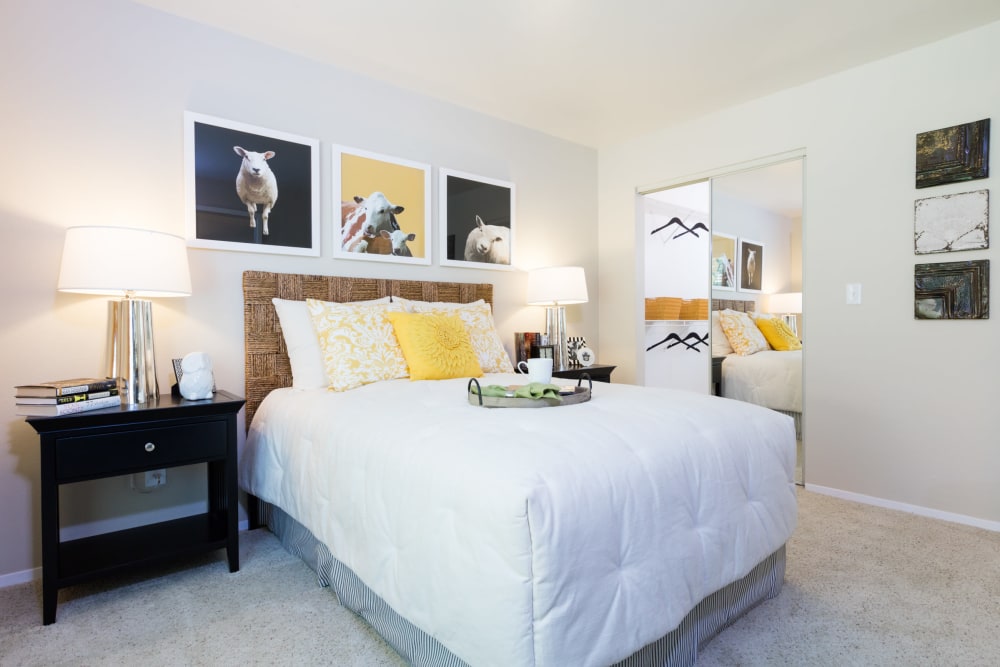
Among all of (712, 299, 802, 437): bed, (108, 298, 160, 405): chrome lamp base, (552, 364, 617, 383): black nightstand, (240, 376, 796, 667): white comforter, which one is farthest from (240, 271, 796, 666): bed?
(712, 299, 802, 437): bed

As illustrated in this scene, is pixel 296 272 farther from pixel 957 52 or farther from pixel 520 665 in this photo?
pixel 957 52

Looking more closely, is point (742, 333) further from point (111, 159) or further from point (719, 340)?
point (111, 159)

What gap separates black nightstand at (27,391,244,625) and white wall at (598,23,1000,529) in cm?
315

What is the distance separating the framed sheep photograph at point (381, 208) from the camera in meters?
2.92

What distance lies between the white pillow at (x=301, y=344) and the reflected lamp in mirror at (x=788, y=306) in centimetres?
276

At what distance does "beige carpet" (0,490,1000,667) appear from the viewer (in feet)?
5.09

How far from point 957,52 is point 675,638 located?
3.11 m

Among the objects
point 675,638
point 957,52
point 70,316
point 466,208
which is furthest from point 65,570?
point 957,52

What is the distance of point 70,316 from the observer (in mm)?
2180

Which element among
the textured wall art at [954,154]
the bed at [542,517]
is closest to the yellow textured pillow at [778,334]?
the textured wall art at [954,154]

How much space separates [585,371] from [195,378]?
2281 millimetres

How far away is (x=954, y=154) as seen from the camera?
8.59 feet

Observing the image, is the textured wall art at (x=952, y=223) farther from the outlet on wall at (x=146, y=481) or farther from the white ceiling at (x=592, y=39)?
the outlet on wall at (x=146, y=481)

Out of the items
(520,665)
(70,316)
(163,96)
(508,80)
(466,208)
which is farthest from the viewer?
(466,208)
